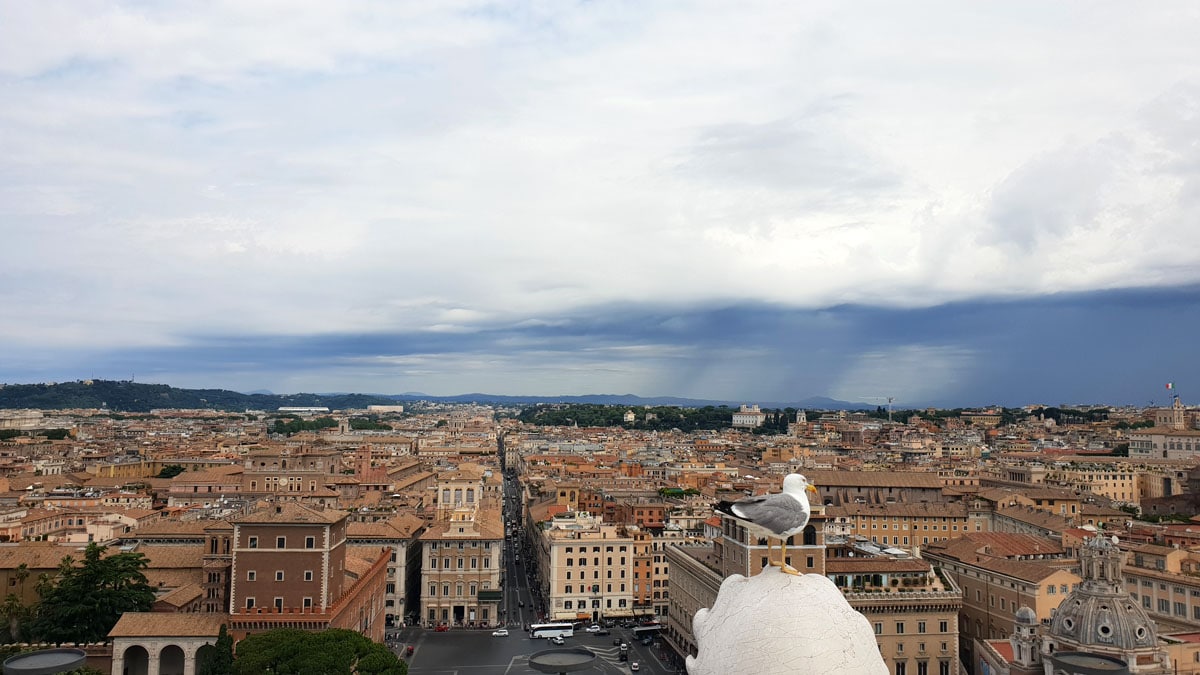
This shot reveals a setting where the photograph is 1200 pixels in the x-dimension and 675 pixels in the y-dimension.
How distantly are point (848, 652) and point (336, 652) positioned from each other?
92.0 feet

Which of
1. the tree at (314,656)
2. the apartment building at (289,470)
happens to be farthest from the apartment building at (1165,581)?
the apartment building at (289,470)

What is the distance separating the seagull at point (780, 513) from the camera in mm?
16344

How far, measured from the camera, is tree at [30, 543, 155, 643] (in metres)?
46.9

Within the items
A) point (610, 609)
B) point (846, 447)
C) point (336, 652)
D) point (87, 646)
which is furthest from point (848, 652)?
point (846, 447)

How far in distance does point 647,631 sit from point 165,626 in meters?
33.5

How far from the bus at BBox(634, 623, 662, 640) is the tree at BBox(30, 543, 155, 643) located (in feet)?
107

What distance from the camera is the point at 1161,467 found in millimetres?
114438

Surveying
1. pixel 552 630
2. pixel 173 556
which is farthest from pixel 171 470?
pixel 552 630

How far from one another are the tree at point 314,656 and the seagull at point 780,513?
25966 millimetres

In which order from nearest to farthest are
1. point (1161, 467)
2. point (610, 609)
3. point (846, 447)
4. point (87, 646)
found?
1. point (87, 646)
2. point (610, 609)
3. point (1161, 467)
4. point (846, 447)

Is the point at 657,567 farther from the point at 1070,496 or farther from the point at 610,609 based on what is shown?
the point at 1070,496

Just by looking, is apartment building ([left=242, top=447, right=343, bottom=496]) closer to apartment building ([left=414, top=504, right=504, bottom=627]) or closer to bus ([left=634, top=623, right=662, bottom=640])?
apartment building ([left=414, top=504, right=504, bottom=627])

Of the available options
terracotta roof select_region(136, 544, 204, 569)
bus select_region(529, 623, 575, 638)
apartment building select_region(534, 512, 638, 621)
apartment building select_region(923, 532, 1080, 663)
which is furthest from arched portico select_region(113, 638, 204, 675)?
apartment building select_region(923, 532, 1080, 663)

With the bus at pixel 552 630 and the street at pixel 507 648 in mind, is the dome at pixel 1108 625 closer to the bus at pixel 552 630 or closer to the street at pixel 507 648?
the street at pixel 507 648
